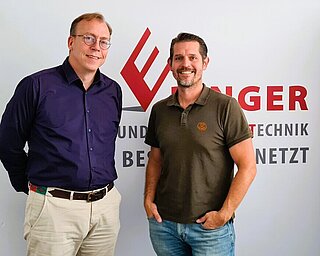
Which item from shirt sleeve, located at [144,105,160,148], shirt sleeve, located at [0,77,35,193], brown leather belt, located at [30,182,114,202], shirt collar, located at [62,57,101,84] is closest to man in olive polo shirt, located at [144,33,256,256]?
shirt sleeve, located at [144,105,160,148]

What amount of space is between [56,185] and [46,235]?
21 cm

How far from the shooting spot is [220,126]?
1.60 metres

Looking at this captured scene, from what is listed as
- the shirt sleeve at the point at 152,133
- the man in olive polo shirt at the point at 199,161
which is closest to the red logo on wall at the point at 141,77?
the shirt sleeve at the point at 152,133

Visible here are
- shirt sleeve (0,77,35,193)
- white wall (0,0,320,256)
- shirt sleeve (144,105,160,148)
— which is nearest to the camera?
shirt sleeve (0,77,35,193)

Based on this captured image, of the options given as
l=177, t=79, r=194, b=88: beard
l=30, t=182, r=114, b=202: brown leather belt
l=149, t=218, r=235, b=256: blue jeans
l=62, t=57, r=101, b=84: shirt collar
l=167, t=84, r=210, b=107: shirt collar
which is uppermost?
l=62, t=57, r=101, b=84: shirt collar

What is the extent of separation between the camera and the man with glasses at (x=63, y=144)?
1.58 metres

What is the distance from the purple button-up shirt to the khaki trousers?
0.07 meters

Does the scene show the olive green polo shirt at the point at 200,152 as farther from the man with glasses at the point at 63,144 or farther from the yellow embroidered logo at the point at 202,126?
the man with glasses at the point at 63,144

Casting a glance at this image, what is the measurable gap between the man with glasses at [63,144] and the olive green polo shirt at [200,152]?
29 cm

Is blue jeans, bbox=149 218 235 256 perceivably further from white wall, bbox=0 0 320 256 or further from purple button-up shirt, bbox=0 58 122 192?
white wall, bbox=0 0 320 256

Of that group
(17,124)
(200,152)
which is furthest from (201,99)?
(17,124)

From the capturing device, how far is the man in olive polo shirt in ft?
5.25

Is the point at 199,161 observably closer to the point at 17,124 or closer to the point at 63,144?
the point at 63,144

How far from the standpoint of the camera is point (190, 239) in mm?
1645
